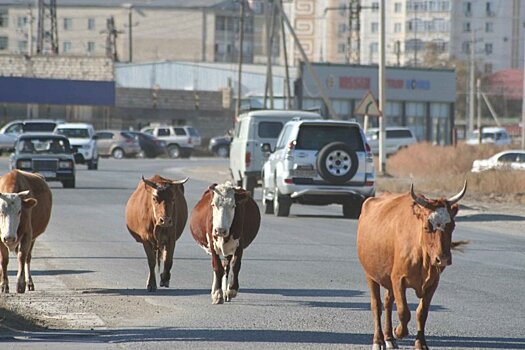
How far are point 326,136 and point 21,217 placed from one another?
45.6 ft

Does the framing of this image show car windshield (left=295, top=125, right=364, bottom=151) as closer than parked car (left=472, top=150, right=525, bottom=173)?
Yes

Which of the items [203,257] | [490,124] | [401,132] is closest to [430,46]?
[490,124]

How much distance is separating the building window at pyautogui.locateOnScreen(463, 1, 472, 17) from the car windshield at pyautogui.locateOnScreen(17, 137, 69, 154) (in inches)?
2386

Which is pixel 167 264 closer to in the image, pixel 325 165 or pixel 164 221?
pixel 164 221

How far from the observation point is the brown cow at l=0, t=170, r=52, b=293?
44.9 feet

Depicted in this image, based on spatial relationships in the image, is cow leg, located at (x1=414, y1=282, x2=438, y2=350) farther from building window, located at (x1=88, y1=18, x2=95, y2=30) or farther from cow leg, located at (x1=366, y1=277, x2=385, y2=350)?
building window, located at (x1=88, y1=18, x2=95, y2=30)

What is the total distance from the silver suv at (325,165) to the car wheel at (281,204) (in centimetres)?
8

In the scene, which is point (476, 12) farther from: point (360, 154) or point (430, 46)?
point (360, 154)

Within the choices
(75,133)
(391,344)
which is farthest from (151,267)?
(75,133)

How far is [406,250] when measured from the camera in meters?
9.84

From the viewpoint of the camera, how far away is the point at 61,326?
11844 mm

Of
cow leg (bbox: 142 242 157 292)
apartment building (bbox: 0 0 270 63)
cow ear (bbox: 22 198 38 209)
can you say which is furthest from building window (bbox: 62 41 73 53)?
cow ear (bbox: 22 198 38 209)

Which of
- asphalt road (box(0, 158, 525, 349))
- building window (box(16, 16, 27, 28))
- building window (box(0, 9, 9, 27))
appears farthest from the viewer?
building window (box(16, 16, 27, 28))

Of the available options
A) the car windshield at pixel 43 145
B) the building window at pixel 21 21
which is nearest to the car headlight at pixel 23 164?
the car windshield at pixel 43 145
